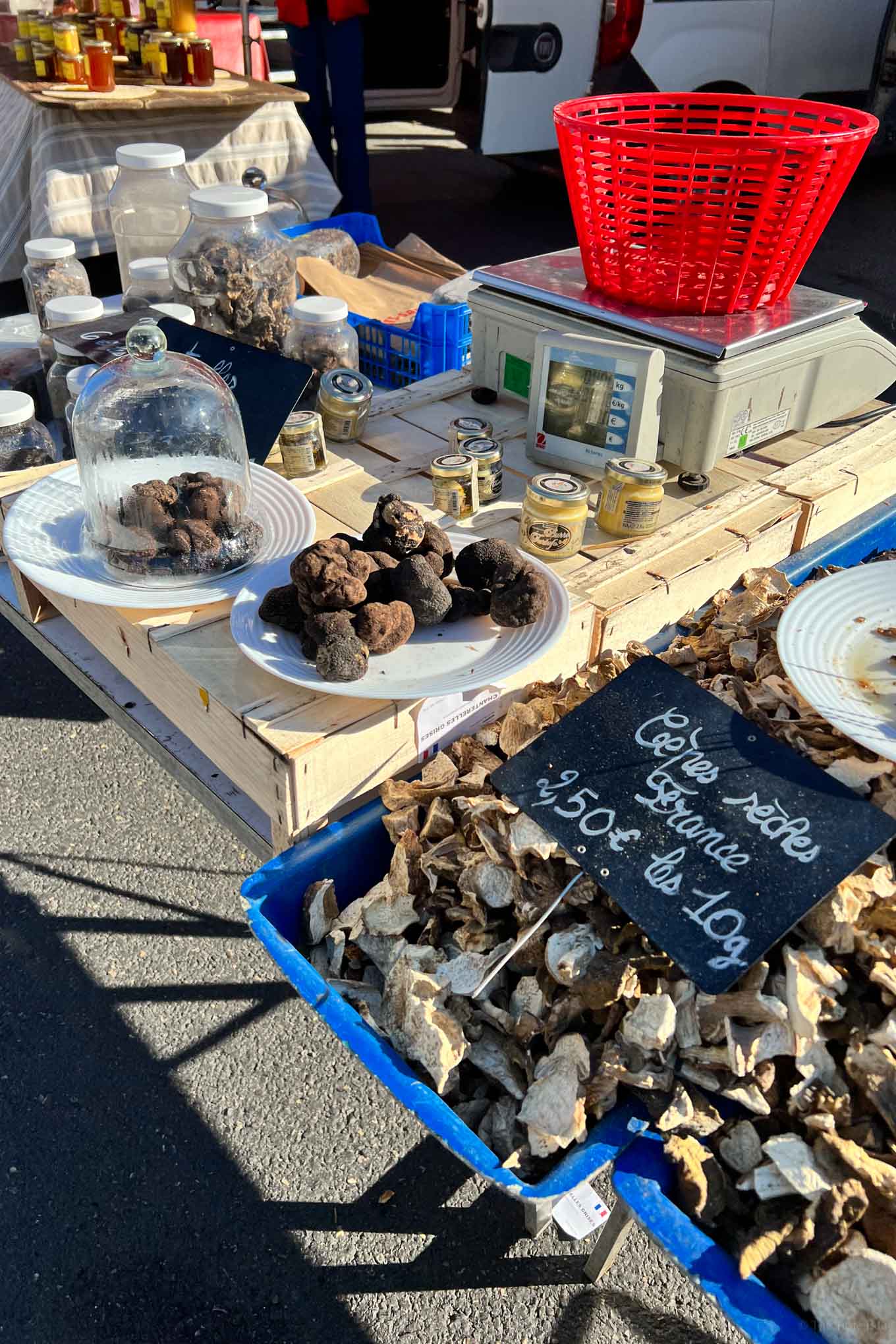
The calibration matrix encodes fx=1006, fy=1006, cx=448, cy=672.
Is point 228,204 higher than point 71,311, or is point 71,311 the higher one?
point 228,204

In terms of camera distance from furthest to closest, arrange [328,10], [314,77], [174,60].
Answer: [314,77] < [328,10] < [174,60]

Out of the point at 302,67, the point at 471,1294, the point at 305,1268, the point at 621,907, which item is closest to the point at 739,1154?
the point at 621,907

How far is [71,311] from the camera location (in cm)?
195

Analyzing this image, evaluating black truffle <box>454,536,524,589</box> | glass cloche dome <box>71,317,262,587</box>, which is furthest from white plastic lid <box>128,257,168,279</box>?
black truffle <box>454,536,524,589</box>

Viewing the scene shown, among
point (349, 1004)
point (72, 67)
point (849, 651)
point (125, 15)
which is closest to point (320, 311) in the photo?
point (849, 651)

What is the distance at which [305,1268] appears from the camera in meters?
1.61

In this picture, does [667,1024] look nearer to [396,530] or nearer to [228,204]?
[396,530]

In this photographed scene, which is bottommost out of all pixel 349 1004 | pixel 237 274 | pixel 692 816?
pixel 349 1004

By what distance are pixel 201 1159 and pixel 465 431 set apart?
1.33 m

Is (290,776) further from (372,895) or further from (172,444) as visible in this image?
(172,444)

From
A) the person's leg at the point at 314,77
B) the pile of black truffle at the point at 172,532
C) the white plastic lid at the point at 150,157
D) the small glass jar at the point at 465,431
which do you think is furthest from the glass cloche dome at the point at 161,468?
the person's leg at the point at 314,77

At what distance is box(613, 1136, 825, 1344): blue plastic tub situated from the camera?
2.76 ft

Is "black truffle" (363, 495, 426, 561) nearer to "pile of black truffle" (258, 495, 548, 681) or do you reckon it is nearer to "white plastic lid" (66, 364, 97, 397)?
"pile of black truffle" (258, 495, 548, 681)

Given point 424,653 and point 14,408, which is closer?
point 424,653
